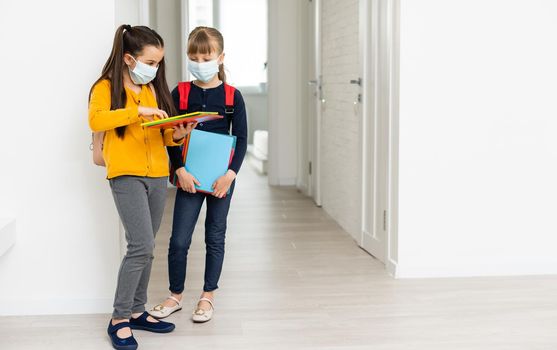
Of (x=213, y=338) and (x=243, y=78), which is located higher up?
(x=243, y=78)

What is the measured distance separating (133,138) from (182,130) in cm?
18

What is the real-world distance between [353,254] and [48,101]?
1.94m

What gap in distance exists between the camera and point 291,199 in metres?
6.45

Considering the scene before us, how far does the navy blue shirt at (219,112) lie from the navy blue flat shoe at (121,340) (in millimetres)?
613

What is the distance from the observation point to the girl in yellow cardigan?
8.71ft

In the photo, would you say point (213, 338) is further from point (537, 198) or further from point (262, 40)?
point (262, 40)

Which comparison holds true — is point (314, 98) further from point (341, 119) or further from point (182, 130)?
point (182, 130)

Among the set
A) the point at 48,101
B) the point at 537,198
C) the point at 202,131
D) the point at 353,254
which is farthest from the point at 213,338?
the point at 537,198

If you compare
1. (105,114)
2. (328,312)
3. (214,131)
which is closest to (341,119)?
(328,312)

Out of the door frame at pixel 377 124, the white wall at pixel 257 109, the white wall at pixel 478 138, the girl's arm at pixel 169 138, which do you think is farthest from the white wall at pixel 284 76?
the girl's arm at pixel 169 138

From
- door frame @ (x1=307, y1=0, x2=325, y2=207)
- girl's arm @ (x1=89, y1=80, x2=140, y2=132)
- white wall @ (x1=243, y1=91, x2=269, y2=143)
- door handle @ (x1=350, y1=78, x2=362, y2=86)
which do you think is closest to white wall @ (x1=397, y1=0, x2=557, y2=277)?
door handle @ (x1=350, y1=78, x2=362, y2=86)

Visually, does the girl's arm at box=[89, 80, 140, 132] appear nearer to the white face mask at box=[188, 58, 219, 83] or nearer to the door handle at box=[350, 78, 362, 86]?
the white face mask at box=[188, 58, 219, 83]

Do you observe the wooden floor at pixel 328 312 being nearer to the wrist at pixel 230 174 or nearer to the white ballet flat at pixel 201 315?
the white ballet flat at pixel 201 315

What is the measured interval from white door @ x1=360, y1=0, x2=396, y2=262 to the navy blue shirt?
107 cm
